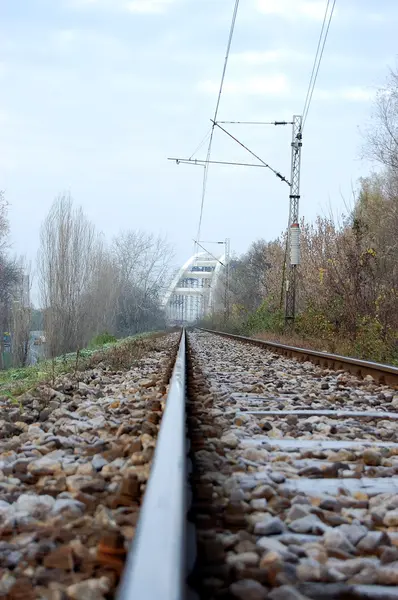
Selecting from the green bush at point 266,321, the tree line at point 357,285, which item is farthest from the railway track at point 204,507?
the green bush at point 266,321

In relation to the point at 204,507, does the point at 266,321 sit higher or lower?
higher

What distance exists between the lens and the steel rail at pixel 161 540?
1.23 meters

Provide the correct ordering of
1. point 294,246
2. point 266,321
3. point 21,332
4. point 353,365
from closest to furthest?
point 353,365 < point 294,246 < point 266,321 < point 21,332

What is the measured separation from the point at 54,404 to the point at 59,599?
12.7ft

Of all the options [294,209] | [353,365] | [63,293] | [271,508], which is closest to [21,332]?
[63,293]

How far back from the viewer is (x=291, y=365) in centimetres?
962

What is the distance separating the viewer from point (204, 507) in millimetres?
2227

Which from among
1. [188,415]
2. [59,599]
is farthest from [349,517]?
[188,415]

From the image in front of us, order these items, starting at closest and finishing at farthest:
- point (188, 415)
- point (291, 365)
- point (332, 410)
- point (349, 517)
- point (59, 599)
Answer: point (59, 599), point (349, 517), point (188, 415), point (332, 410), point (291, 365)

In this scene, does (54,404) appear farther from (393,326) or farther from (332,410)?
(393,326)

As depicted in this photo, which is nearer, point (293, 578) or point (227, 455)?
point (293, 578)

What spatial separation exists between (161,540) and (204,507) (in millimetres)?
772

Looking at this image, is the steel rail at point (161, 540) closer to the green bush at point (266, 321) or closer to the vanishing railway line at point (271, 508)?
the vanishing railway line at point (271, 508)

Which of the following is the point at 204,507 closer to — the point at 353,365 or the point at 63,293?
the point at 353,365
